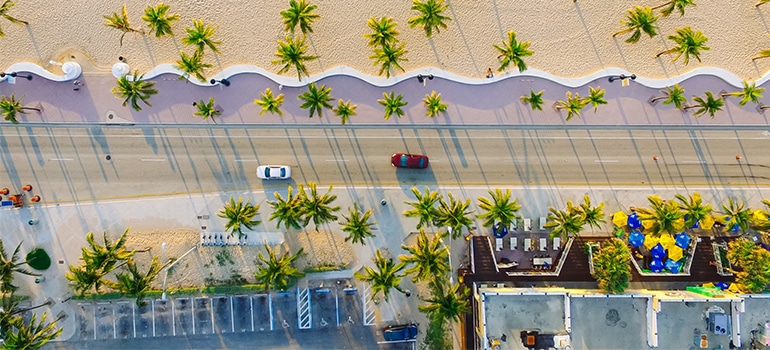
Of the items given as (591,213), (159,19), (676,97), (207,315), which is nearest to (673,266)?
(591,213)

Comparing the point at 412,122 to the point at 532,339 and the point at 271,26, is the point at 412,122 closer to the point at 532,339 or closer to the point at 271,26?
the point at 271,26

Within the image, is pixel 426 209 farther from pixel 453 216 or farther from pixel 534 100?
pixel 534 100

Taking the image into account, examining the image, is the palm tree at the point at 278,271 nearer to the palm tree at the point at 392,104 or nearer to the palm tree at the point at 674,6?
the palm tree at the point at 392,104

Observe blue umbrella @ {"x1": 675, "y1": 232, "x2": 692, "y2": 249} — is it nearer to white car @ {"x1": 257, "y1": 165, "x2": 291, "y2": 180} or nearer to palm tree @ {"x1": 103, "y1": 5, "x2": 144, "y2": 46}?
white car @ {"x1": 257, "y1": 165, "x2": 291, "y2": 180}

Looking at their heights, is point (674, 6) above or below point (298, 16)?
below

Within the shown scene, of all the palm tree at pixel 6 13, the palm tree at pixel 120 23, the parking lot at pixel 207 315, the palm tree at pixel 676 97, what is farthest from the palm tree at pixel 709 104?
the palm tree at pixel 6 13

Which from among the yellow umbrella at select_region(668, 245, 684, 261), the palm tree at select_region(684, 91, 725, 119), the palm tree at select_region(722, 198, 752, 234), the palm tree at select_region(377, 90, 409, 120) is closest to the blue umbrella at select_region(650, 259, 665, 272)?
the yellow umbrella at select_region(668, 245, 684, 261)

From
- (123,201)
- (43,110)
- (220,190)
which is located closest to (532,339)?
(220,190)
